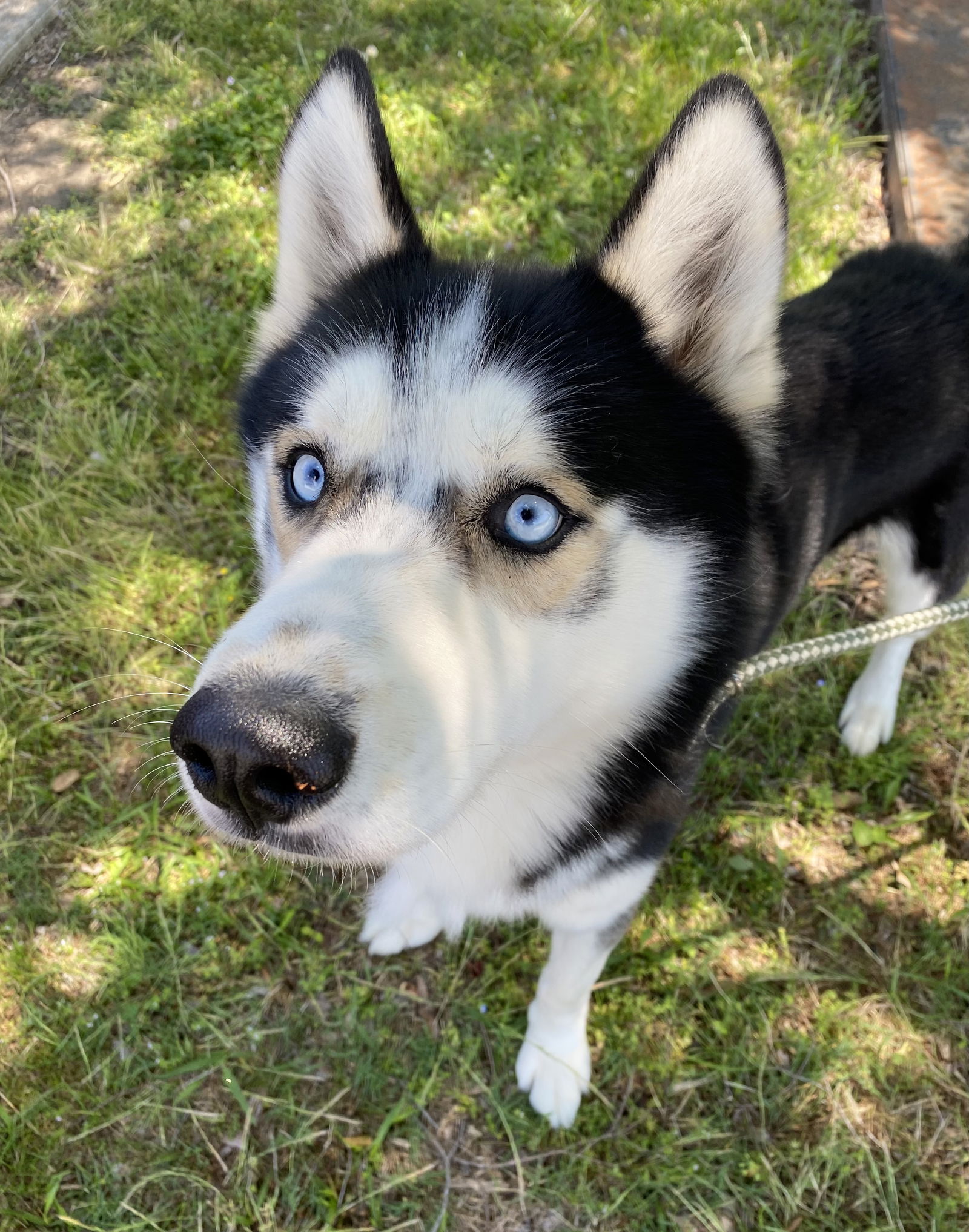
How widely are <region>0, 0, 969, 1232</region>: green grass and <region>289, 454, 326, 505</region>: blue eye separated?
0.54m

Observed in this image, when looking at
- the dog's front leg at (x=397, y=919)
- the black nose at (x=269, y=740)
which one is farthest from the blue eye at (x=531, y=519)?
the dog's front leg at (x=397, y=919)

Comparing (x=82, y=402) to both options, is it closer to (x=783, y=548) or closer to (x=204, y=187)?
(x=204, y=187)

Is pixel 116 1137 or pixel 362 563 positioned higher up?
pixel 362 563

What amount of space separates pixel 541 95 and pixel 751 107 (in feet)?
10.5

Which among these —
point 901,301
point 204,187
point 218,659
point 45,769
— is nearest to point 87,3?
point 204,187

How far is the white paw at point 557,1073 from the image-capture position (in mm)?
2162

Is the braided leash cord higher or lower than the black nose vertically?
lower

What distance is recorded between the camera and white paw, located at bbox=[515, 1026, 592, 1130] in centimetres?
216

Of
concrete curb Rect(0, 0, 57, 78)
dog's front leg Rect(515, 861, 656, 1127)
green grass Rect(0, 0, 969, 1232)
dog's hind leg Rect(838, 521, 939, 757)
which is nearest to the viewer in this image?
dog's front leg Rect(515, 861, 656, 1127)

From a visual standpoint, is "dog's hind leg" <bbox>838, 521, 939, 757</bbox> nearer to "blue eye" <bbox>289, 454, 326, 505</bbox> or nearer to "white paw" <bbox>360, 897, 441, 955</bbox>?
"white paw" <bbox>360, 897, 441, 955</bbox>

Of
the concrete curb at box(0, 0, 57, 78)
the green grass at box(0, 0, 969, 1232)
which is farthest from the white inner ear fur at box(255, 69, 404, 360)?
the concrete curb at box(0, 0, 57, 78)

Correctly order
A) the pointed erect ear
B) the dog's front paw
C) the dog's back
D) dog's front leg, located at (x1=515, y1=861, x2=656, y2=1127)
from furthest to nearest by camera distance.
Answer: the dog's front paw → the dog's back → dog's front leg, located at (x1=515, y1=861, x2=656, y2=1127) → the pointed erect ear

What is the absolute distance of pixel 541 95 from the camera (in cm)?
386

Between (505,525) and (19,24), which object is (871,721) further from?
(19,24)
